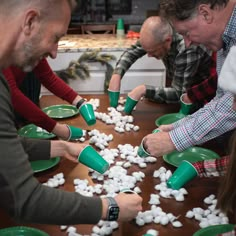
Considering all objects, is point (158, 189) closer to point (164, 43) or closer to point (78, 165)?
point (78, 165)

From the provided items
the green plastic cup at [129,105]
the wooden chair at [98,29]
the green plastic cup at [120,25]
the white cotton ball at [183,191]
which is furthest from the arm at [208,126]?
the wooden chair at [98,29]

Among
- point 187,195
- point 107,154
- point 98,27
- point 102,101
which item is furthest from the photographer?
point 98,27

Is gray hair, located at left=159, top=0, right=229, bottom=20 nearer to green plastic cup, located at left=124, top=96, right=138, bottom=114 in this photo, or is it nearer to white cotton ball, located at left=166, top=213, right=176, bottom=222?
green plastic cup, located at left=124, top=96, right=138, bottom=114

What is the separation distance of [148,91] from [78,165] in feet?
2.55

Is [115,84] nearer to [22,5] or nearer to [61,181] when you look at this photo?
[61,181]

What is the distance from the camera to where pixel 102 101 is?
7.04ft

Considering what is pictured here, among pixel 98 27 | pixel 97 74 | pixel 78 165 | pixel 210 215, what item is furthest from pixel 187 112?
pixel 98 27

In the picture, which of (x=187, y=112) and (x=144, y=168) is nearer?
(x=144, y=168)

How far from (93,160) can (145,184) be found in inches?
8.1

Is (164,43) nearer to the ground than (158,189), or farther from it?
farther from it

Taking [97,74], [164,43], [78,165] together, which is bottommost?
[97,74]

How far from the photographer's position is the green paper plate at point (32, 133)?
1.70 metres

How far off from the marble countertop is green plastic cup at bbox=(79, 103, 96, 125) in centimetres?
156

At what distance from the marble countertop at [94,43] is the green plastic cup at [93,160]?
2.06m
